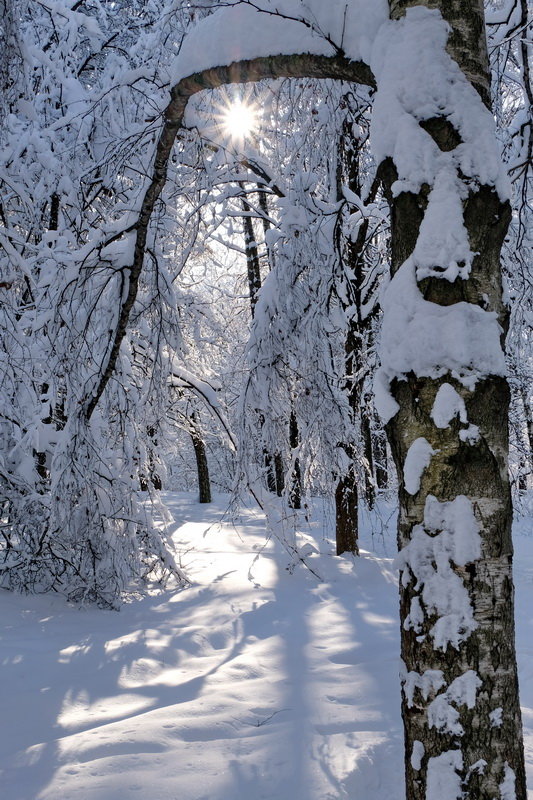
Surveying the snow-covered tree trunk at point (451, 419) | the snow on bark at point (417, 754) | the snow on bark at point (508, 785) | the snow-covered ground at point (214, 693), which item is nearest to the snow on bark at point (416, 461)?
the snow-covered tree trunk at point (451, 419)

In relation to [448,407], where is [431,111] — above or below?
above

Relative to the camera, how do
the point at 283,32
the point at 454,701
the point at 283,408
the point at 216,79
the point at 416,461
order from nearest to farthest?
the point at 454,701, the point at 416,461, the point at 283,32, the point at 216,79, the point at 283,408

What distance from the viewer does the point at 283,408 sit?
440cm

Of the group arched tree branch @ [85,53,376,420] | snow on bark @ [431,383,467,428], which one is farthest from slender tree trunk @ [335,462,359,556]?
snow on bark @ [431,383,467,428]

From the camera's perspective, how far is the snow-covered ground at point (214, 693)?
2.82 meters

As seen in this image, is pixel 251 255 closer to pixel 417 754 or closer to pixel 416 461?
pixel 416 461

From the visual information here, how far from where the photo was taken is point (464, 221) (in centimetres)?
206

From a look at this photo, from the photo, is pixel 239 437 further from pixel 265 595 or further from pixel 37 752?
pixel 265 595

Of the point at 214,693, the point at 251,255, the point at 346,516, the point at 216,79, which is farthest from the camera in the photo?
the point at 251,255

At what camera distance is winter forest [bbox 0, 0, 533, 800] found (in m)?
2.01

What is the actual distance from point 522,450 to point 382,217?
5607 mm

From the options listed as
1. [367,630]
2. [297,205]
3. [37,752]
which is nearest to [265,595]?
[367,630]

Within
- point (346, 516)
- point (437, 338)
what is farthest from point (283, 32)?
point (346, 516)

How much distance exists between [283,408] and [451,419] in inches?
96.4
